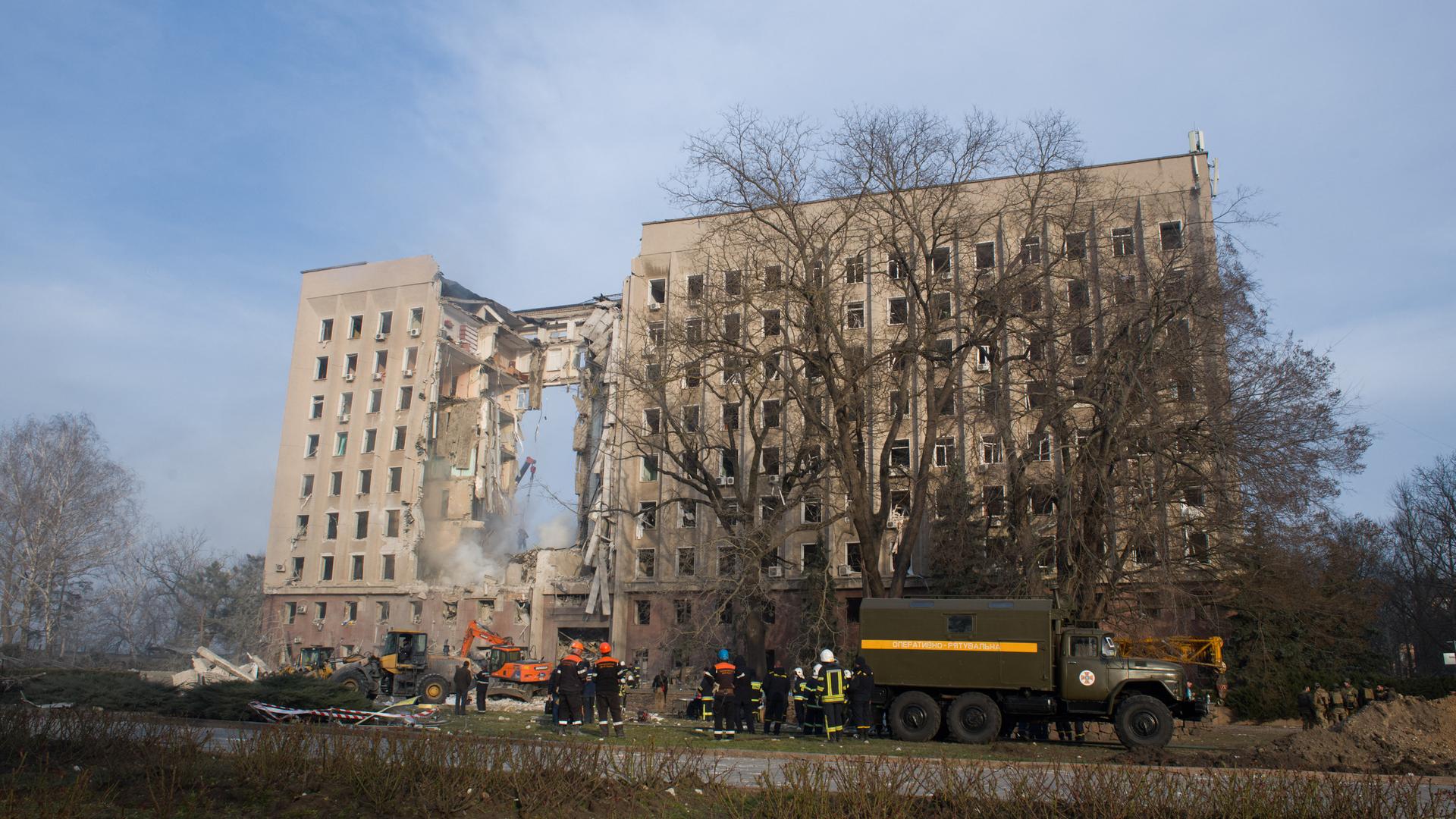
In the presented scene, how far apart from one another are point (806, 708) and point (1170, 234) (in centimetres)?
2396

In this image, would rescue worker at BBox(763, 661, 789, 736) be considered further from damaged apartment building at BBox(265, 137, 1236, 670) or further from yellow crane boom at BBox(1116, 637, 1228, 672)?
yellow crane boom at BBox(1116, 637, 1228, 672)

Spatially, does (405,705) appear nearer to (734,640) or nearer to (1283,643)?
(734,640)

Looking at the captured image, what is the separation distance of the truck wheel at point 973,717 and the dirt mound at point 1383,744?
4.84 m

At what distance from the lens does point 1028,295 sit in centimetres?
3062

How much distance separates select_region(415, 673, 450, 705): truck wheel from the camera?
30.1 meters

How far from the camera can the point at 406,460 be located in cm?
5712

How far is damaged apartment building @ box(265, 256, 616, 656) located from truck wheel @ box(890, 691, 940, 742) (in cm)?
3262

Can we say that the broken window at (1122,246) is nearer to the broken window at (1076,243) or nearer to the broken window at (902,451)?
the broken window at (1076,243)

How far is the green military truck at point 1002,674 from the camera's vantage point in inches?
782

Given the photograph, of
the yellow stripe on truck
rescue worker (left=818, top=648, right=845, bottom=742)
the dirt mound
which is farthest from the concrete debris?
the dirt mound

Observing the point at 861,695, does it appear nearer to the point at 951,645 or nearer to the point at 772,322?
the point at 951,645

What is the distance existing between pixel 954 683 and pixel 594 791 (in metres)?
11.9

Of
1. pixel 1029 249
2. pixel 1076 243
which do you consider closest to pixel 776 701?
pixel 1029 249

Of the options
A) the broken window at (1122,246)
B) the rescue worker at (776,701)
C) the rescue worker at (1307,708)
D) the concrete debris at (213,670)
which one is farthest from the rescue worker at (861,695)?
the concrete debris at (213,670)
